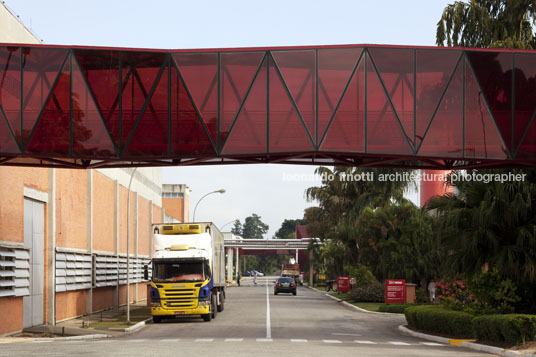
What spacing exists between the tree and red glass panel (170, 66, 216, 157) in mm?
16297

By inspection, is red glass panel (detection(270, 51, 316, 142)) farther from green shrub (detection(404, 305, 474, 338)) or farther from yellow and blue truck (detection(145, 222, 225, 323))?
yellow and blue truck (detection(145, 222, 225, 323))

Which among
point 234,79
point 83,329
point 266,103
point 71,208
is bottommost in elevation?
point 83,329

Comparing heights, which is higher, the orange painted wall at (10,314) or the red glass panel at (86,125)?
the red glass panel at (86,125)

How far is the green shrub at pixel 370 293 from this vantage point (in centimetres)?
5566

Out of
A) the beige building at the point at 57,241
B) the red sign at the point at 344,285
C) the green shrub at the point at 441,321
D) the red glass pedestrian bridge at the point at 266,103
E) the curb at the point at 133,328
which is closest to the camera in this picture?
the red glass pedestrian bridge at the point at 266,103

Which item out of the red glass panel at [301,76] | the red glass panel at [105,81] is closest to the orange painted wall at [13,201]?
the red glass panel at [105,81]

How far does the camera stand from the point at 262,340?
26.1 meters

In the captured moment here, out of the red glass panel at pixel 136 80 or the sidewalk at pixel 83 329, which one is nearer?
the red glass panel at pixel 136 80

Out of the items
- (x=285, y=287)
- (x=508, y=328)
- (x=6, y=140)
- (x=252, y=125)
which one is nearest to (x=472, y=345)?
(x=508, y=328)

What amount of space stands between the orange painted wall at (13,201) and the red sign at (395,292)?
23660 millimetres

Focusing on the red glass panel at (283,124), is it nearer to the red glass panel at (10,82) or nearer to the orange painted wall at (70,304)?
the red glass panel at (10,82)

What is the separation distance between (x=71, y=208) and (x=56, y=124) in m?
15.2

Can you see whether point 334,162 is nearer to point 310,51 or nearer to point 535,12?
point 310,51

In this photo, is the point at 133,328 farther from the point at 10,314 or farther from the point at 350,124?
the point at 350,124
